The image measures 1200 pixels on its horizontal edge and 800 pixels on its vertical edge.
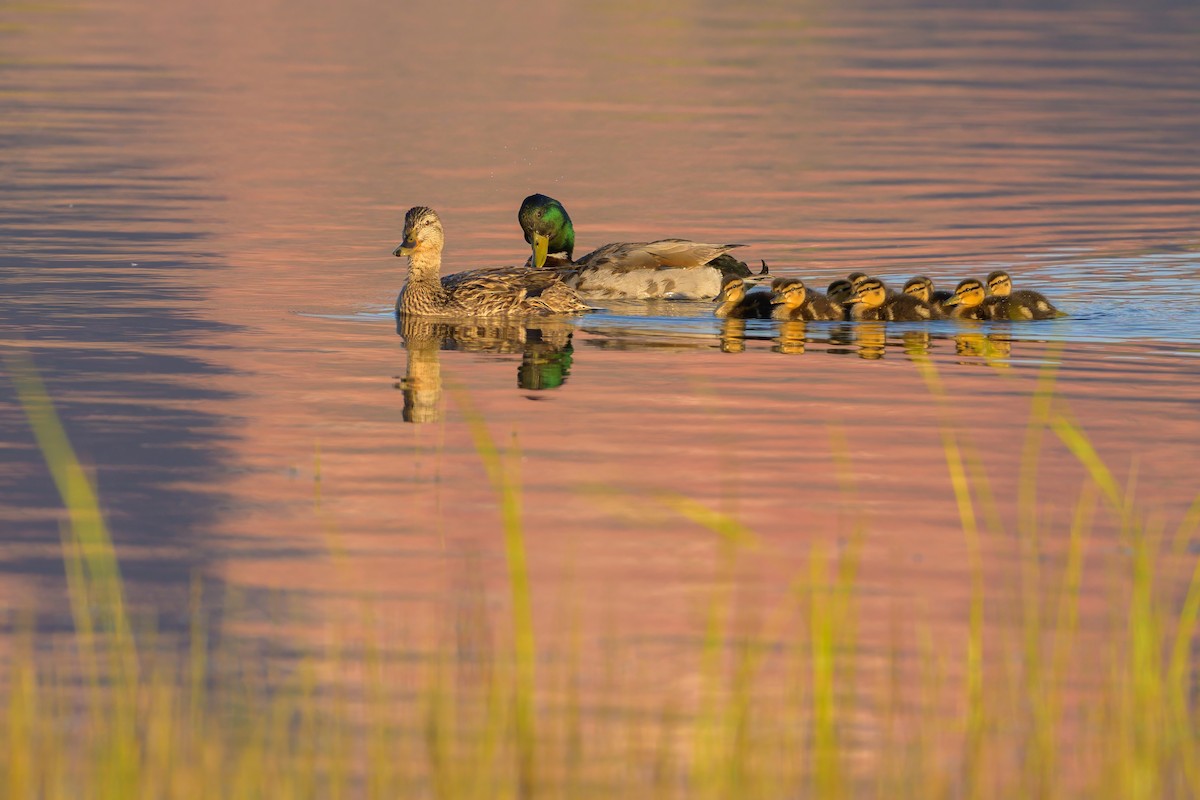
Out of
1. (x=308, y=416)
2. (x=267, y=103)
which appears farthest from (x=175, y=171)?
(x=308, y=416)

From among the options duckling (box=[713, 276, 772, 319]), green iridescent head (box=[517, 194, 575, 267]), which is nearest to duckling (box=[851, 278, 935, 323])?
duckling (box=[713, 276, 772, 319])

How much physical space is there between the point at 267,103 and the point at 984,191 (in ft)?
48.5

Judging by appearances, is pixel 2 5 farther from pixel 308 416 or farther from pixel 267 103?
pixel 308 416

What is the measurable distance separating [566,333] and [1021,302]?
326 centimetres

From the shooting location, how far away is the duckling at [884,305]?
1560 cm

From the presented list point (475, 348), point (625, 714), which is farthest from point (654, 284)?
point (625, 714)

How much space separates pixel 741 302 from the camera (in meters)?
16.3

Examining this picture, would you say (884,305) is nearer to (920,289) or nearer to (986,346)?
(920,289)

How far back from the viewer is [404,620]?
25.1 feet

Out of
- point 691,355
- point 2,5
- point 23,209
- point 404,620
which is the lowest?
point 404,620

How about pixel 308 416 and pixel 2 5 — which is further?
pixel 2 5

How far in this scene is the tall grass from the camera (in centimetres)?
586

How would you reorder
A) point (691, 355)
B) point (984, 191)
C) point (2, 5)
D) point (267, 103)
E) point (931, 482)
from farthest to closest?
point (2, 5) < point (267, 103) < point (984, 191) < point (691, 355) < point (931, 482)

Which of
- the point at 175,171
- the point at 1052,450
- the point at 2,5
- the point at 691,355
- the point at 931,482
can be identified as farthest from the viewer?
the point at 2,5
